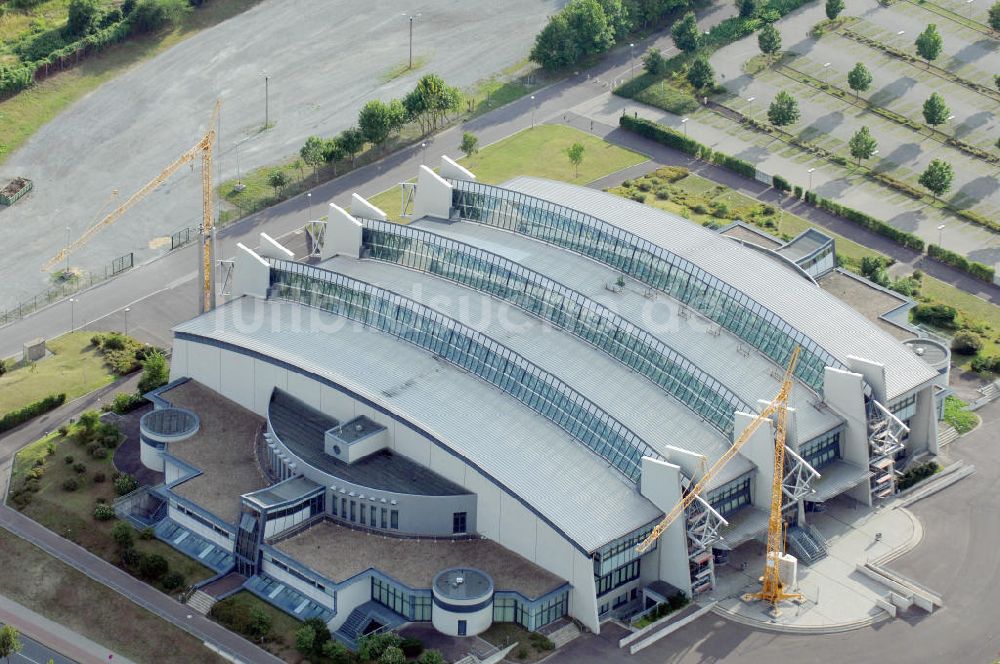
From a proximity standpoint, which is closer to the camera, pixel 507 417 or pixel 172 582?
pixel 172 582

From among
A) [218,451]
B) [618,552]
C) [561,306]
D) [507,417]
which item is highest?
[561,306]

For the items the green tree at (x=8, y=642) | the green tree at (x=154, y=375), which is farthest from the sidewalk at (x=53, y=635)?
the green tree at (x=154, y=375)

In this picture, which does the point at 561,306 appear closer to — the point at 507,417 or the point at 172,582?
the point at 507,417

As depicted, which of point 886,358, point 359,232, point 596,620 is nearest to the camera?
point 596,620

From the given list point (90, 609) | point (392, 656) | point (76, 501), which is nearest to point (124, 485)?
point (76, 501)

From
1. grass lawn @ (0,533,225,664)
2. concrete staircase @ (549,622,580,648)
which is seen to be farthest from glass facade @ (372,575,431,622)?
grass lawn @ (0,533,225,664)

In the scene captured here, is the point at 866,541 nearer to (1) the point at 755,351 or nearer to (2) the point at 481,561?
(1) the point at 755,351

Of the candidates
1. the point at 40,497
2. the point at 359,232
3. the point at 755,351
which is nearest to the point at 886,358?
the point at 755,351

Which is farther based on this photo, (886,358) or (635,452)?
(886,358)

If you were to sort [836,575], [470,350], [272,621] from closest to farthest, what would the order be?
[272,621]
[836,575]
[470,350]
